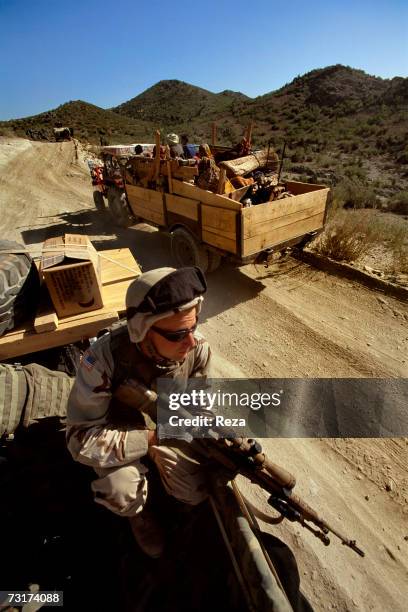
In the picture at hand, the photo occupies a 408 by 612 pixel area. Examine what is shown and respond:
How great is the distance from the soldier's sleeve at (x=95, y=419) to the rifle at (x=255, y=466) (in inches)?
5.0

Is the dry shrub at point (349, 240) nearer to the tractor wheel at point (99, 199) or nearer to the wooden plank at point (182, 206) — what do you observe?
the wooden plank at point (182, 206)

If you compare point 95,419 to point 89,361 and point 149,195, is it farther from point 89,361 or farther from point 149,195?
point 149,195

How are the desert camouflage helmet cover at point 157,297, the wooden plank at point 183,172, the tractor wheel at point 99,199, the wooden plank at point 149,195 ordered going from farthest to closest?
the tractor wheel at point 99,199 < the wooden plank at point 149,195 < the wooden plank at point 183,172 < the desert camouflage helmet cover at point 157,297

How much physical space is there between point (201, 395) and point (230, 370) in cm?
168

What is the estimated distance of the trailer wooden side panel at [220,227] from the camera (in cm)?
409

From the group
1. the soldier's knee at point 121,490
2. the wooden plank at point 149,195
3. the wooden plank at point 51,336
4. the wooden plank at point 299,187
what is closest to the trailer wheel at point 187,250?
the wooden plank at point 149,195

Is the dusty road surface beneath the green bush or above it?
beneath

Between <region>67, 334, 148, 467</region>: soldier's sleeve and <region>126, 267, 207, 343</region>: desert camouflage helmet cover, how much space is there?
0.32m

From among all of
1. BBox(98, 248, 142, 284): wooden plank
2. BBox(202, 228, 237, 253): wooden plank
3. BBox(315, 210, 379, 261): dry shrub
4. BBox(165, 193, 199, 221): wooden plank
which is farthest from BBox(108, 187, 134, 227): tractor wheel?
BBox(315, 210, 379, 261): dry shrub

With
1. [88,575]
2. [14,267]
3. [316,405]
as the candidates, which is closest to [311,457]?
[316,405]

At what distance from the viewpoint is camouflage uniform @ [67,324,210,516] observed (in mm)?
1677

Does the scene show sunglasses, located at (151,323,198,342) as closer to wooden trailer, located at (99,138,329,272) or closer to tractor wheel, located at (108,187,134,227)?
wooden trailer, located at (99,138,329,272)
